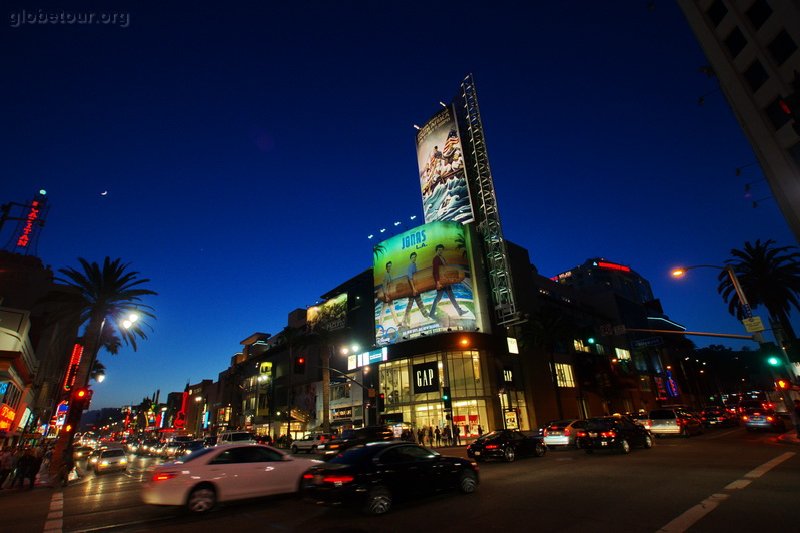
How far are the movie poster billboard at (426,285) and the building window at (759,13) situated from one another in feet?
102

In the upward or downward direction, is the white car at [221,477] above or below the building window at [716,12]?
below

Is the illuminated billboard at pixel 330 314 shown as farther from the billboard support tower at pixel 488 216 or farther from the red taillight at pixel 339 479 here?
the red taillight at pixel 339 479

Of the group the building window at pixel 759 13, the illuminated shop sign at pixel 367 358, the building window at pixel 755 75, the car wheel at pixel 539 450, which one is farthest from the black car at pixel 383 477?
the illuminated shop sign at pixel 367 358

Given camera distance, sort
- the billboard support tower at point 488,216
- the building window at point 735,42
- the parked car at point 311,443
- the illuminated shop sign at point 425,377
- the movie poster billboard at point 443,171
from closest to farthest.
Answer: the building window at point 735,42
the parked car at point 311,443
the illuminated shop sign at point 425,377
the billboard support tower at point 488,216
the movie poster billboard at point 443,171

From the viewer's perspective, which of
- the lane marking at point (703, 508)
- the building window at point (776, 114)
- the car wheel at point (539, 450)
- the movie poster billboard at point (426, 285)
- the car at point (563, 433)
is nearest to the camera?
→ the lane marking at point (703, 508)


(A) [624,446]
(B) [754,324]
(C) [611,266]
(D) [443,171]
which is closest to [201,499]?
(A) [624,446]

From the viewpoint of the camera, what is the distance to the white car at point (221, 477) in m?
9.30

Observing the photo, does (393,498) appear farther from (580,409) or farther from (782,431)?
(580,409)

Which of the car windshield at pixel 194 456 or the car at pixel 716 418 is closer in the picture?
the car windshield at pixel 194 456

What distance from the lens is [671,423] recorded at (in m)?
27.1

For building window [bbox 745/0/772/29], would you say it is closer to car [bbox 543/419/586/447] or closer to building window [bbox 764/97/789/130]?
building window [bbox 764/97/789/130]

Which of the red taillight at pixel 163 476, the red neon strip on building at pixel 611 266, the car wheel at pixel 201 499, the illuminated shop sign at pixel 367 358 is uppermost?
the red neon strip on building at pixel 611 266

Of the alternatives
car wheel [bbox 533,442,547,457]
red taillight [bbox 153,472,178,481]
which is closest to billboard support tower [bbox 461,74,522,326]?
car wheel [bbox 533,442,547,457]

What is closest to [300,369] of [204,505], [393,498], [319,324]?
[204,505]
